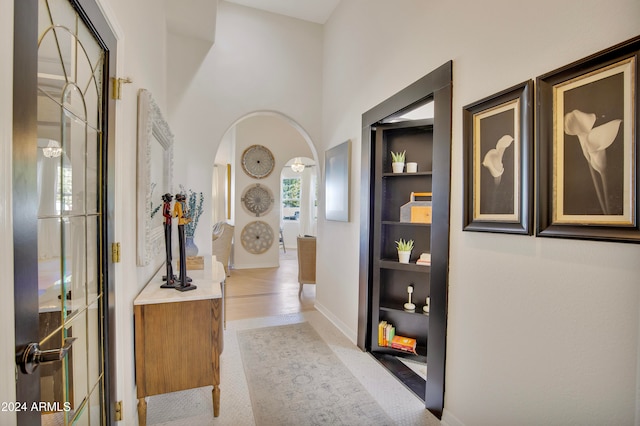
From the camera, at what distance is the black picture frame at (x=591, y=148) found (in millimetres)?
1047

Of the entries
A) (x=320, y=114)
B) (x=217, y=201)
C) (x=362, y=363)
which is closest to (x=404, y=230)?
(x=362, y=363)

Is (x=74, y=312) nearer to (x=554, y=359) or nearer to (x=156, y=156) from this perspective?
(x=156, y=156)

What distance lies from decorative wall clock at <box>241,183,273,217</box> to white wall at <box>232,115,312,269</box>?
7 cm

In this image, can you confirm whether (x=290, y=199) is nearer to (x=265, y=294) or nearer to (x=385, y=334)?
(x=265, y=294)

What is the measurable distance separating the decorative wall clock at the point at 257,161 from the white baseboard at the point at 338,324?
142 inches

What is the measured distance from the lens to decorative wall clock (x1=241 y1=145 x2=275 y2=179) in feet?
21.5

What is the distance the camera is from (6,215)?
2.23 feet

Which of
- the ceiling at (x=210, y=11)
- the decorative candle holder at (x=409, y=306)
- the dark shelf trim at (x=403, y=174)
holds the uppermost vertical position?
the ceiling at (x=210, y=11)

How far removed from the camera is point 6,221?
68 centimetres

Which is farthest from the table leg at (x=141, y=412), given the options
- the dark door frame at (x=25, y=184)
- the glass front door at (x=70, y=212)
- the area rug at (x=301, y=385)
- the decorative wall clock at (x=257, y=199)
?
the decorative wall clock at (x=257, y=199)

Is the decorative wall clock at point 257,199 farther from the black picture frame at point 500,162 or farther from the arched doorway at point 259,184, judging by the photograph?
the black picture frame at point 500,162

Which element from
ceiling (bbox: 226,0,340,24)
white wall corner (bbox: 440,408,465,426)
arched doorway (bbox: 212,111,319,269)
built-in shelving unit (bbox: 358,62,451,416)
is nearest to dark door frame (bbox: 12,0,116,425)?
white wall corner (bbox: 440,408,465,426)

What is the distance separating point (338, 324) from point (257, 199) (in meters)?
3.94

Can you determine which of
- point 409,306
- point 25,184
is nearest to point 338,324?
point 409,306
